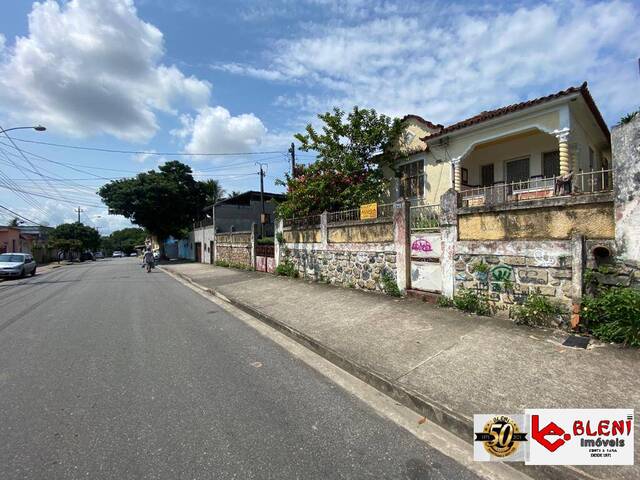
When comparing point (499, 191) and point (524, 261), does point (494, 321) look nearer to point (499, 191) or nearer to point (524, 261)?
point (524, 261)

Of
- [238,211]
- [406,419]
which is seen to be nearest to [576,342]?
[406,419]

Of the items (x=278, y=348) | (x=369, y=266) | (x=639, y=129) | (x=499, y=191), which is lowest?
(x=278, y=348)

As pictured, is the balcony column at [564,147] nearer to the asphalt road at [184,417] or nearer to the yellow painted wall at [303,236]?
the yellow painted wall at [303,236]

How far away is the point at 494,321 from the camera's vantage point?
5.52 m

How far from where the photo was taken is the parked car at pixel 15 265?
17453 mm

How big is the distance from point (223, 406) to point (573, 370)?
12.5ft

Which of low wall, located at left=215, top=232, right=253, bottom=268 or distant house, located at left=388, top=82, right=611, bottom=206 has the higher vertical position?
distant house, located at left=388, top=82, right=611, bottom=206

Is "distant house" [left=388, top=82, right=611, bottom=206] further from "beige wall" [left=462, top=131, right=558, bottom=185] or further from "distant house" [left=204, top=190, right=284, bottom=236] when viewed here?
"distant house" [left=204, top=190, right=284, bottom=236]

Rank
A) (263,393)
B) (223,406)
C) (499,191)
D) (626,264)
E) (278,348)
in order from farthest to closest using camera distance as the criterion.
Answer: (499,191), (278,348), (626,264), (263,393), (223,406)

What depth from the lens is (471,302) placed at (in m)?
6.09

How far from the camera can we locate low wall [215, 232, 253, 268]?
56.0 feet

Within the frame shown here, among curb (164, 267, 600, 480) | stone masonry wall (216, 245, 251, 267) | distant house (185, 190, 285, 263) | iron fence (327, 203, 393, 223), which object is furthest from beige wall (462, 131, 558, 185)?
distant house (185, 190, 285, 263)

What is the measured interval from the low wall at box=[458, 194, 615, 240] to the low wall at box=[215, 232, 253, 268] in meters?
12.2

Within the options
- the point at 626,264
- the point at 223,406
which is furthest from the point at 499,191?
the point at 223,406
